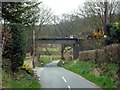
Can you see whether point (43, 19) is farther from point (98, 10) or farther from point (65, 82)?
point (65, 82)

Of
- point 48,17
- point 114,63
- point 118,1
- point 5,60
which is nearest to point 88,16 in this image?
point 118,1

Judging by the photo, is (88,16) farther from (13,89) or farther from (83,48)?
(13,89)

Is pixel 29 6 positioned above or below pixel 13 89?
above

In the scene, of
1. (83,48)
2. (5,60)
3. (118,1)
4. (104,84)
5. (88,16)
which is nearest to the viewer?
(5,60)

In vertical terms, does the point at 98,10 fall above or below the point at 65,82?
above

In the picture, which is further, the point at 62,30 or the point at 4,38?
the point at 62,30

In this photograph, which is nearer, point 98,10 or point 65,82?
point 65,82

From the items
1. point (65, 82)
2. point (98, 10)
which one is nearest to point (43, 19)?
point (98, 10)

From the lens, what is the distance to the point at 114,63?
25625 millimetres

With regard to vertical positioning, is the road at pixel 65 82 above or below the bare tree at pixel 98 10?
below

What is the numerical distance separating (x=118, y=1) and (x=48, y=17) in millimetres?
26072

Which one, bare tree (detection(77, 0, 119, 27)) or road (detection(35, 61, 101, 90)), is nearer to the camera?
road (detection(35, 61, 101, 90))

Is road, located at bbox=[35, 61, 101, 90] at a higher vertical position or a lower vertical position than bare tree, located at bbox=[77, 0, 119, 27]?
lower


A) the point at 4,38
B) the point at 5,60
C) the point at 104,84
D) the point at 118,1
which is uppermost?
the point at 118,1
